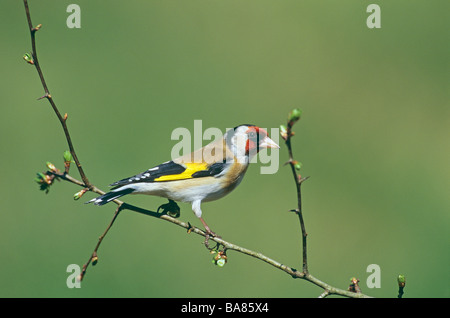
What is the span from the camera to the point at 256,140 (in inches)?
134

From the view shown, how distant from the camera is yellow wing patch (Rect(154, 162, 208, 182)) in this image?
331 cm

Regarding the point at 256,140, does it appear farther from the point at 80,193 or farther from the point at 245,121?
the point at 245,121

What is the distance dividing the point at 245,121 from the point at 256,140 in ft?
13.1

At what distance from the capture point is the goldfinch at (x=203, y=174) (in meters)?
3.19

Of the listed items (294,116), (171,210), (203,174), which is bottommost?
(171,210)

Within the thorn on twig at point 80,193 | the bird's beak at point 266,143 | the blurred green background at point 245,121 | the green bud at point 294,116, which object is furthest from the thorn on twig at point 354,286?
the blurred green background at point 245,121

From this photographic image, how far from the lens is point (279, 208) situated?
7074mm

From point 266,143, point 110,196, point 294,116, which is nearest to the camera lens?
point 294,116

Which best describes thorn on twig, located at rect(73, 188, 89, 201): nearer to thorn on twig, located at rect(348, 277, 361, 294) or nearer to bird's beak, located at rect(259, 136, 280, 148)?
bird's beak, located at rect(259, 136, 280, 148)

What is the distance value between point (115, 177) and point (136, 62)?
8.23 ft

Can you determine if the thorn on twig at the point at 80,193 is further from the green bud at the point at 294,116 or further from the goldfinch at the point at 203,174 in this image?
the green bud at the point at 294,116

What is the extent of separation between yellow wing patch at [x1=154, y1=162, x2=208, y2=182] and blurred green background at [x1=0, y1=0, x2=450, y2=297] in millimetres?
2521

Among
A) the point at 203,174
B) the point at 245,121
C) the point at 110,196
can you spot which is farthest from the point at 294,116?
the point at 245,121

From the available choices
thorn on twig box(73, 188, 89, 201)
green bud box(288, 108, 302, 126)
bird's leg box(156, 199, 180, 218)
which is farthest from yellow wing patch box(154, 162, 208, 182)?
green bud box(288, 108, 302, 126)
